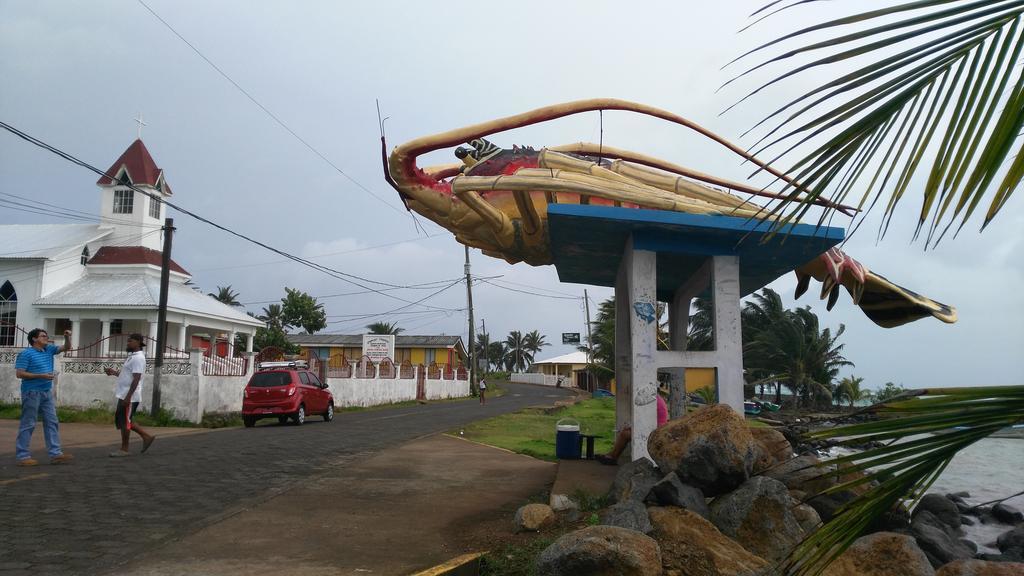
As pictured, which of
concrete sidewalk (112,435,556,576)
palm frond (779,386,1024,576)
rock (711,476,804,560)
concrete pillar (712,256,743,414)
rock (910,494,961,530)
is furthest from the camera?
rock (910,494,961,530)

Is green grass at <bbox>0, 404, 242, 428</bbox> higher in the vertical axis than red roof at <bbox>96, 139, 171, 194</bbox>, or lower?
lower

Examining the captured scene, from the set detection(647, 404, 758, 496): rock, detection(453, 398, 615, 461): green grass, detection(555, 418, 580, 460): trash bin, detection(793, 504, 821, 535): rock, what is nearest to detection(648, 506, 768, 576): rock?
detection(647, 404, 758, 496): rock

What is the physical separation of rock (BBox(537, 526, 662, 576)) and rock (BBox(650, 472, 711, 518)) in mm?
1258

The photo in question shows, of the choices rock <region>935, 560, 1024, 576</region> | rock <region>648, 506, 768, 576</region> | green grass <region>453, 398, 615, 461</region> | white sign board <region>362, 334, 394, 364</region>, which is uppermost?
white sign board <region>362, 334, 394, 364</region>

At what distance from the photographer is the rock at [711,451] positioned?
230 inches

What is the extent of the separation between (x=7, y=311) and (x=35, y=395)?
69.6 ft

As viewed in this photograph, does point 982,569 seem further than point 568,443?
No

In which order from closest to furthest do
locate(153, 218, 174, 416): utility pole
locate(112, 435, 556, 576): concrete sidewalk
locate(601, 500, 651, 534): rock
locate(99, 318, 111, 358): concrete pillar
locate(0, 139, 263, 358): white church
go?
locate(112, 435, 556, 576): concrete sidewalk < locate(601, 500, 651, 534): rock < locate(153, 218, 174, 416): utility pole < locate(99, 318, 111, 358): concrete pillar < locate(0, 139, 263, 358): white church

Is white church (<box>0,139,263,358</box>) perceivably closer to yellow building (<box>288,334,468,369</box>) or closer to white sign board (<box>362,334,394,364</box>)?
white sign board (<box>362,334,394,364</box>)

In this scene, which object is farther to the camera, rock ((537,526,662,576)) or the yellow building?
the yellow building

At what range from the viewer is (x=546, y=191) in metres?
7.98

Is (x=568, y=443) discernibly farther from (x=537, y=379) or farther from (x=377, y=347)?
(x=537, y=379)

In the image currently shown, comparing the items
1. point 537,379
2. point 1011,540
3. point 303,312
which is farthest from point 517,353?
point 1011,540

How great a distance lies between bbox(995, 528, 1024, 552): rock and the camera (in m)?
8.30
